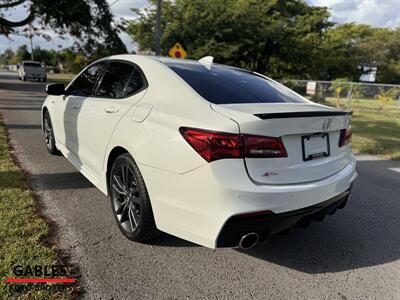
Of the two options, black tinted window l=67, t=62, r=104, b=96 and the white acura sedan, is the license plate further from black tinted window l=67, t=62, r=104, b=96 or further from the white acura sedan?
black tinted window l=67, t=62, r=104, b=96

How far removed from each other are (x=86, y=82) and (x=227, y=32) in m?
24.7

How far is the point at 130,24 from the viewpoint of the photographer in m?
29.6

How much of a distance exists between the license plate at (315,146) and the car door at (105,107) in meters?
1.49

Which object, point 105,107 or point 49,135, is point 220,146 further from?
point 49,135

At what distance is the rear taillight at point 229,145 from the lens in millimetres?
2377

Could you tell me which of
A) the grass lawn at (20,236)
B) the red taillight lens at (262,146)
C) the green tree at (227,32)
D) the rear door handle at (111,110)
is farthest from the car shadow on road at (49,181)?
the green tree at (227,32)

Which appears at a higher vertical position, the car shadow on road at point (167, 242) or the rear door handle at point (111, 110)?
the rear door handle at point (111, 110)

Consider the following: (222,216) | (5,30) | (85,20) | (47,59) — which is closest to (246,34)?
(85,20)

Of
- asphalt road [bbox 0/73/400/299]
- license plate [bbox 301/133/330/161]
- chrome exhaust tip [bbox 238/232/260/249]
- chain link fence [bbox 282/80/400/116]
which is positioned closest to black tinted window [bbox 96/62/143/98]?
asphalt road [bbox 0/73/400/299]

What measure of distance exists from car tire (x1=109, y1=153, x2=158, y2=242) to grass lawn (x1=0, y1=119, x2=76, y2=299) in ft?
2.13

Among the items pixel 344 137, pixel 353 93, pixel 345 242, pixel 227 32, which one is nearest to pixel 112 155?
pixel 344 137

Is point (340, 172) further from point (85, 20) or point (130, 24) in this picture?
point (130, 24)

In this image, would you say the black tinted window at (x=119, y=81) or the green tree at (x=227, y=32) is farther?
the green tree at (x=227, y=32)

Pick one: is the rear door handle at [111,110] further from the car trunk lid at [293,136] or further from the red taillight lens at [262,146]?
the red taillight lens at [262,146]
